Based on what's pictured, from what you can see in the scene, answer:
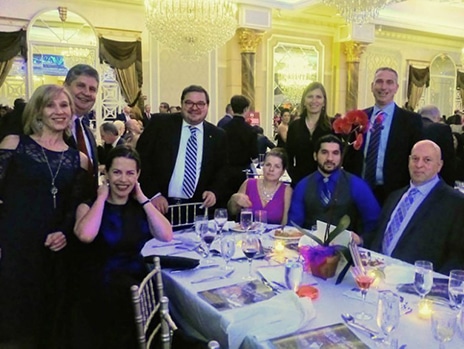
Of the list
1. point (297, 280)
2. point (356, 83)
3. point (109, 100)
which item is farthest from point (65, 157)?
point (356, 83)

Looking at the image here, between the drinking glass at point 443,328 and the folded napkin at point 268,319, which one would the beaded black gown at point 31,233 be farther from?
the drinking glass at point 443,328

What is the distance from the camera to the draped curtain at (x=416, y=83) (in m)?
12.0

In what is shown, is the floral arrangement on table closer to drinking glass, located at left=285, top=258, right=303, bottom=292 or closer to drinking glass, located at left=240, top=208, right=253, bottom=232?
drinking glass, located at left=285, top=258, right=303, bottom=292

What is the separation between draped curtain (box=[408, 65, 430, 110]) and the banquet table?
10951mm

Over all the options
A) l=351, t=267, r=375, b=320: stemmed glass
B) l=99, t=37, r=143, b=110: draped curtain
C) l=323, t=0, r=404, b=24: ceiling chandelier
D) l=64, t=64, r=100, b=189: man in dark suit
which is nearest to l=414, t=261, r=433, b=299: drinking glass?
l=351, t=267, r=375, b=320: stemmed glass

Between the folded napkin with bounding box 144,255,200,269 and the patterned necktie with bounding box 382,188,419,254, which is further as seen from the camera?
the patterned necktie with bounding box 382,188,419,254

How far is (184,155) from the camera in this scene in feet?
10.2

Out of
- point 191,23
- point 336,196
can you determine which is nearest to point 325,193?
point 336,196

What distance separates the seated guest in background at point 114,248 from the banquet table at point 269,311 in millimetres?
207

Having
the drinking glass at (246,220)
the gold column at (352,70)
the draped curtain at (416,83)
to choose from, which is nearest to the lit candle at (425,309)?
the drinking glass at (246,220)

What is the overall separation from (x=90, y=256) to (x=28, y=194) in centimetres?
41

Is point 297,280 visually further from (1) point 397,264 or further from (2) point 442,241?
(2) point 442,241

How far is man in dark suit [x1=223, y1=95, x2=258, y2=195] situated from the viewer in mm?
4848

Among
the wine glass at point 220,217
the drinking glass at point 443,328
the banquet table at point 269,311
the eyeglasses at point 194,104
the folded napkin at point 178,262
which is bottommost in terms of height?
the banquet table at point 269,311
